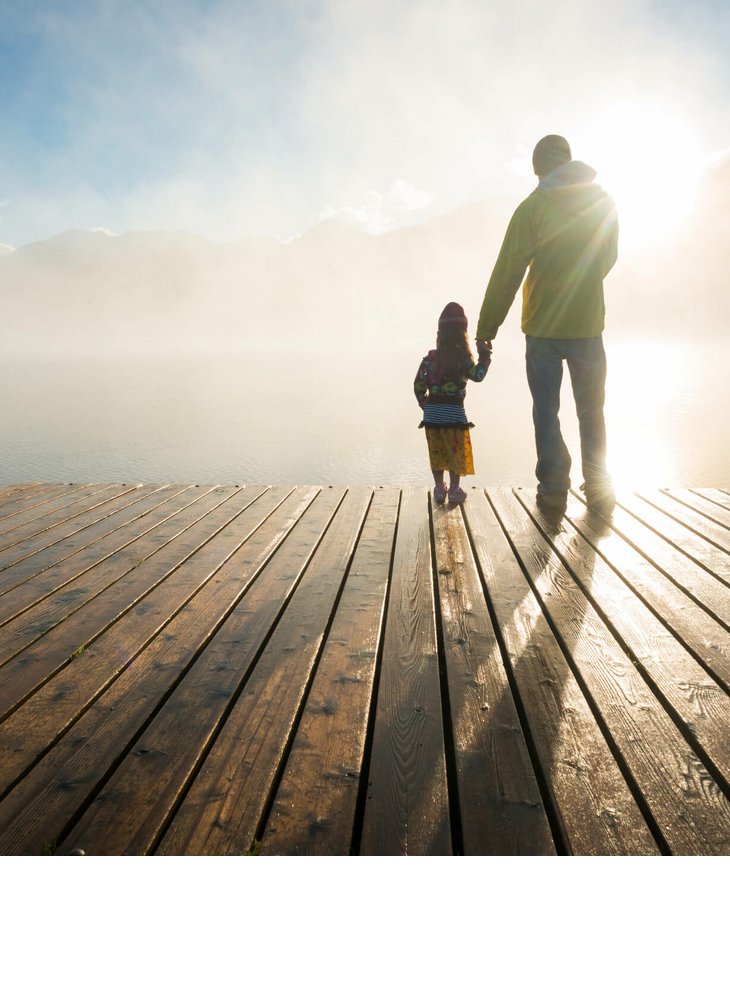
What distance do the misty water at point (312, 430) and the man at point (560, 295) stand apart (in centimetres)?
437

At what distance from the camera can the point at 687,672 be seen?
6.82 ft

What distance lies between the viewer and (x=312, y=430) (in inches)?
1093

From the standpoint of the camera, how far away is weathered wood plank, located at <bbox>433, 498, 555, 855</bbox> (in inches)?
54.5

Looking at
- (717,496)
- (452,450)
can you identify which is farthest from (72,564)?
(717,496)

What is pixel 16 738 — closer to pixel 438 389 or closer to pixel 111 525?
pixel 111 525

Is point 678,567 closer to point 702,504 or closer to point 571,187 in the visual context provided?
point 702,504

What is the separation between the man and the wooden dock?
0.76 m

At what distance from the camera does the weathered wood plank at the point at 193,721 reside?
56.2 inches

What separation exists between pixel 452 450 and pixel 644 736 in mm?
2969

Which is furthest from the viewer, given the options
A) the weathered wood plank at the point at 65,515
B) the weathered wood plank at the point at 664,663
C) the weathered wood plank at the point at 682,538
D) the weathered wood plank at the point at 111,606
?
the weathered wood plank at the point at 65,515

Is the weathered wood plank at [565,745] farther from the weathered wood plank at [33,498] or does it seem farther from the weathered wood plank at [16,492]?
the weathered wood plank at [16,492]

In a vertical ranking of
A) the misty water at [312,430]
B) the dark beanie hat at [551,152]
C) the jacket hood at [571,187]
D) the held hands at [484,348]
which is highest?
the dark beanie hat at [551,152]

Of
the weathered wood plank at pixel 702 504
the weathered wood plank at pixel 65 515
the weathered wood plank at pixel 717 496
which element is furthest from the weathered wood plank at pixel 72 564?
the weathered wood plank at pixel 717 496

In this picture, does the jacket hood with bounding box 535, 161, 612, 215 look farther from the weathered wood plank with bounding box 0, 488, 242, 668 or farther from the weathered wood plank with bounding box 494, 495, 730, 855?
the weathered wood plank with bounding box 0, 488, 242, 668
